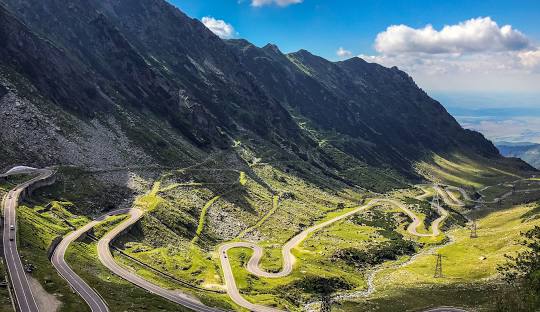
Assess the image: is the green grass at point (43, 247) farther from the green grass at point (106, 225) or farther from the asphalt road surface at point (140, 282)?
the asphalt road surface at point (140, 282)

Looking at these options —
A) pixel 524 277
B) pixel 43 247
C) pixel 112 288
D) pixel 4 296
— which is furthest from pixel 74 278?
pixel 524 277

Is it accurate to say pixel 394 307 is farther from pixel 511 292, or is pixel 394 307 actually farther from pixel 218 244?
pixel 218 244

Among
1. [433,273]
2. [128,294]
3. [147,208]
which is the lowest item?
[433,273]

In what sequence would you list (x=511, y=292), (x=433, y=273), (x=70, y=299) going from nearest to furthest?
(x=70, y=299)
(x=511, y=292)
(x=433, y=273)

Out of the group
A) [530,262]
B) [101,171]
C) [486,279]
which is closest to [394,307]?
[486,279]

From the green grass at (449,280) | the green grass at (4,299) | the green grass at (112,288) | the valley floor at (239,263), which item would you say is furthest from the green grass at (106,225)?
the green grass at (449,280)

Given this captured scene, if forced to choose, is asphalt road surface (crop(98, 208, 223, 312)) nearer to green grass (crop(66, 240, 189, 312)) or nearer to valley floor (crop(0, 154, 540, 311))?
valley floor (crop(0, 154, 540, 311))
